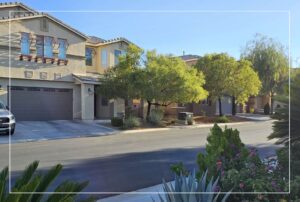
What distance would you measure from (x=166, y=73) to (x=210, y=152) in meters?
18.7

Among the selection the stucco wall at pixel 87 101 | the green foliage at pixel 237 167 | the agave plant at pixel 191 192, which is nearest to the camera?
the agave plant at pixel 191 192

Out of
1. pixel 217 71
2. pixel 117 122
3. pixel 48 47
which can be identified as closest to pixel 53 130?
pixel 117 122

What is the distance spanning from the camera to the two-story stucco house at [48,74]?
22172 mm

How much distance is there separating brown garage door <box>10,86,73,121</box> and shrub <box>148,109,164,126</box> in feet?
18.8

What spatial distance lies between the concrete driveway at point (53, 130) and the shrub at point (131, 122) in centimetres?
104

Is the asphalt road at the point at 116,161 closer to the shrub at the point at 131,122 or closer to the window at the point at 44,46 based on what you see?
the shrub at the point at 131,122

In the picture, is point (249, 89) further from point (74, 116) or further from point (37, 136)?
point (37, 136)

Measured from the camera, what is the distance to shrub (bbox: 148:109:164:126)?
79.8ft

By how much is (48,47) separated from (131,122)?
8246 mm

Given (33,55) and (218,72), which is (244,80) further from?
(33,55)

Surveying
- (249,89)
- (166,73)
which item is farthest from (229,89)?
(166,73)

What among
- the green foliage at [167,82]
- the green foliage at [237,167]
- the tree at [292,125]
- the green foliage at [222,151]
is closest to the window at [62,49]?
the green foliage at [167,82]

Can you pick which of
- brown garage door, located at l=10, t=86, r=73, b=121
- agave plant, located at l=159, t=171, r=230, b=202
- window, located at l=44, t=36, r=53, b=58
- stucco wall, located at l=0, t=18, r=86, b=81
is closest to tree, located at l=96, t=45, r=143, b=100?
stucco wall, located at l=0, t=18, r=86, b=81

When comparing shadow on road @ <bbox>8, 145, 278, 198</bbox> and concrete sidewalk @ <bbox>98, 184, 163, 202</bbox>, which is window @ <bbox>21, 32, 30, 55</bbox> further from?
concrete sidewalk @ <bbox>98, 184, 163, 202</bbox>
